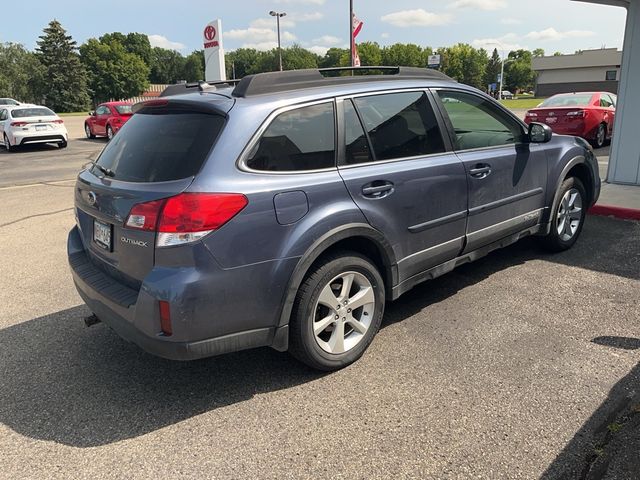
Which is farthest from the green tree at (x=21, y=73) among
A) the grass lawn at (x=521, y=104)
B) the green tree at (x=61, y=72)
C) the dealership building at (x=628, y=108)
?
the dealership building at (x=628, y=108)

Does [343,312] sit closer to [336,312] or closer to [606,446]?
[336,312]

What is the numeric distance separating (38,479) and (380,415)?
169cm

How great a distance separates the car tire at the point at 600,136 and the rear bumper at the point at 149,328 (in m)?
13.0

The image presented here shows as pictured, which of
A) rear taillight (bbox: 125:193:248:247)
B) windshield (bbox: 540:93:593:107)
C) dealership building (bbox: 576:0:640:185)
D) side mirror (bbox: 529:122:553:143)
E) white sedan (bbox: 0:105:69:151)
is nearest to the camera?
rear taillight (bbox: 125:193:248:247)

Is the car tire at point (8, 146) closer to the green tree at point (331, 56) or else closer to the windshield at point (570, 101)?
the windshield at point (570, 101)

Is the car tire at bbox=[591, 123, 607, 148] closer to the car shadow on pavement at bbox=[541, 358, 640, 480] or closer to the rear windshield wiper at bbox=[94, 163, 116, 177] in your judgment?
the car shadow on pavement at bbox=[541, 358, 640, 480]

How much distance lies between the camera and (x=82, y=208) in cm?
336

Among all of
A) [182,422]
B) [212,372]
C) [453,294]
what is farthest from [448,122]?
[182,422]

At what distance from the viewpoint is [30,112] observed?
18.2 meters

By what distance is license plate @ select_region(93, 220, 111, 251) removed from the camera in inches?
117

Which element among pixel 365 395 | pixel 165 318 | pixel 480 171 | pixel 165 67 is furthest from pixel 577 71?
pixel 165 67

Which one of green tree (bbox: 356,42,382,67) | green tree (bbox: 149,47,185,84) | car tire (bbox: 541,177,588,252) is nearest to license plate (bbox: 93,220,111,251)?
car tire (bbox: 541,177,588,252)

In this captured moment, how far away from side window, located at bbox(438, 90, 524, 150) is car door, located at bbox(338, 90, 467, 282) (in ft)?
0.80

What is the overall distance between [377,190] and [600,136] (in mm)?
12353
